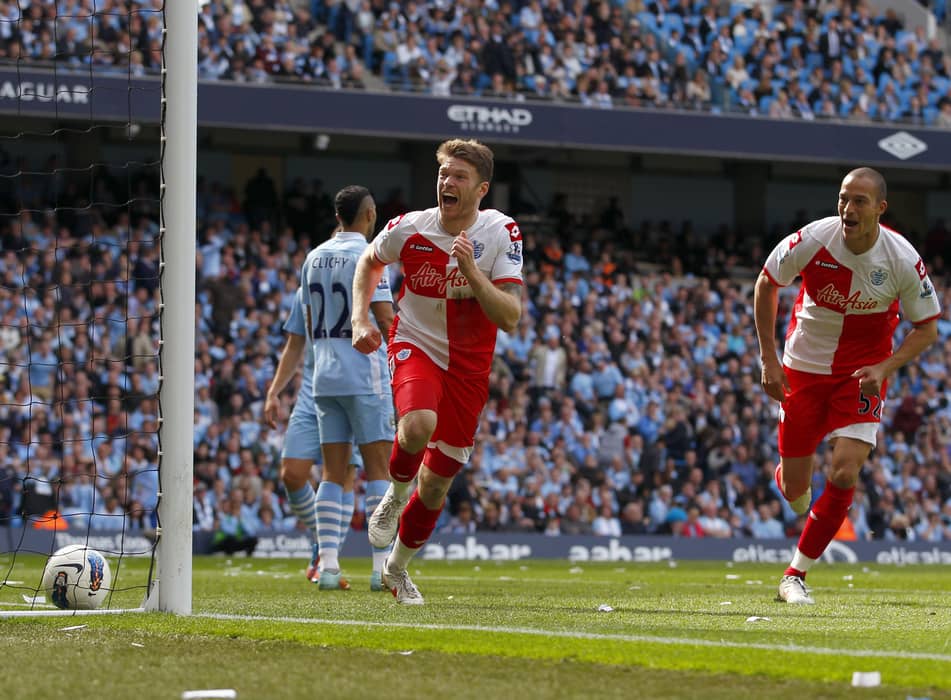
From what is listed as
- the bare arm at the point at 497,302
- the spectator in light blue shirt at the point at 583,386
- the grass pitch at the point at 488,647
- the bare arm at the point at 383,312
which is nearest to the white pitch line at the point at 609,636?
the grass pitch at the point at 488,647

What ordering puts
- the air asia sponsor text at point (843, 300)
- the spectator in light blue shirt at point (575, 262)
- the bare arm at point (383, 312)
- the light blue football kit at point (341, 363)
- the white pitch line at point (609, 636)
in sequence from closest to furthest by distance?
the white pitch line at point (609, 636)
the air asia sponsor text at point (843, 300)
the bare arm at point (383, 312)
the light blue football kit at point (341, 363)
the spectator in light blue shirt at point (575, 262)

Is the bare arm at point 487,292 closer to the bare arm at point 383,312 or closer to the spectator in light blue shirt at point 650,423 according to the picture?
the bare arm at point 383,312

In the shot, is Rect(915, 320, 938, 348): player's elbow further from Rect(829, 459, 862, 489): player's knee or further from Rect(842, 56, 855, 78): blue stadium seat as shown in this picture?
Rect(842, 56, 855, 78): blue stadium seat

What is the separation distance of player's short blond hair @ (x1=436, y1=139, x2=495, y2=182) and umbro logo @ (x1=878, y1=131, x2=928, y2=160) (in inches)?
816

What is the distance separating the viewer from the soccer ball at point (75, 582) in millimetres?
7527

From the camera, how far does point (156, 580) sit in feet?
23.7

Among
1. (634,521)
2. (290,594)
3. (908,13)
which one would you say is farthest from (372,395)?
(908,13)

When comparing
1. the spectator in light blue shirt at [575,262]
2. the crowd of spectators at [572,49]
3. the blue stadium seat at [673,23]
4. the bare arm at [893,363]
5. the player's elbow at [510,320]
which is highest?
the blue stadium seat at [673,23]

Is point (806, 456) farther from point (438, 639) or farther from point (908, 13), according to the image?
point (908, 13)

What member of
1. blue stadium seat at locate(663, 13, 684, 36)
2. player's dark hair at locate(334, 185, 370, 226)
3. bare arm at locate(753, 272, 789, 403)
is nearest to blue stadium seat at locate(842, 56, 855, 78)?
blue stadium seat at locate(663, 13, 684, 36)

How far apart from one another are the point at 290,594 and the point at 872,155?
20.3 m

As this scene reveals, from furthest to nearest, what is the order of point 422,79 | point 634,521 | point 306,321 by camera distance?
point 422,79 < point 634,521 < point 306,321

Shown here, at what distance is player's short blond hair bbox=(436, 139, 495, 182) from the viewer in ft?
25.3

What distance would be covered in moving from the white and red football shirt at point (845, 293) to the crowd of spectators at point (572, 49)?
15095 millimetres
